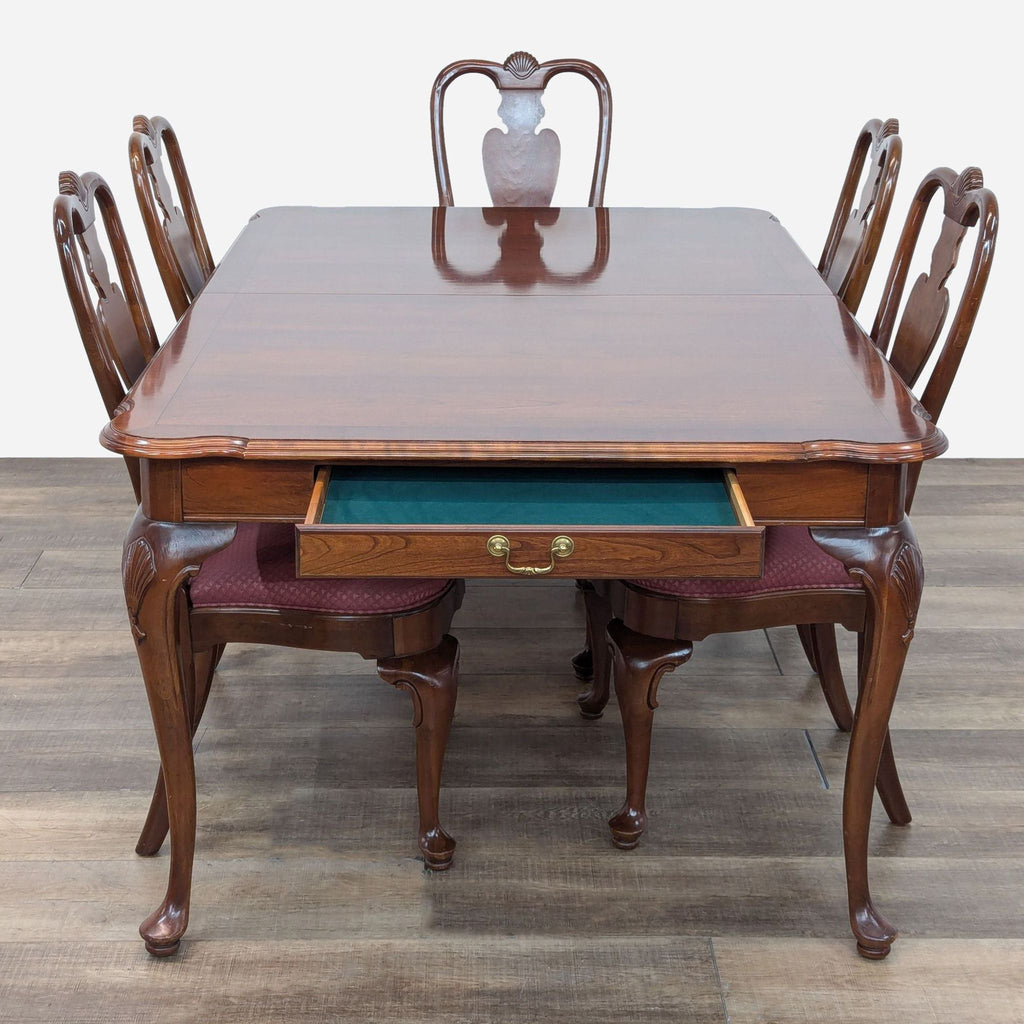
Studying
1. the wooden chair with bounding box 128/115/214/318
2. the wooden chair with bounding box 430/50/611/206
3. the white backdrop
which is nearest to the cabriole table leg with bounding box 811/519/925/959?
the wooden chair with bounding box 128/115/214/318

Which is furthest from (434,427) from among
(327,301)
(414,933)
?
(414,933)

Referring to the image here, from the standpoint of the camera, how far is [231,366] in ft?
5.24

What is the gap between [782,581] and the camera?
63.7 inches

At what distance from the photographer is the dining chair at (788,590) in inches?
63.4

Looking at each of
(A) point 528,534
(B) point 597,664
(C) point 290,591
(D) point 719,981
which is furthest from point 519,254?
(D) point 719,981

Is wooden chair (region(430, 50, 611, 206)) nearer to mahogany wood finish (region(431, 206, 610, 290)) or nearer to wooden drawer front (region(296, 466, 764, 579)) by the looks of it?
mahogany wood finish (region(431, 206, 610, 290))

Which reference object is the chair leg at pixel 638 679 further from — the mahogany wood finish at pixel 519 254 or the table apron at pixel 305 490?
the mahogany wood finish at pixel 519 254

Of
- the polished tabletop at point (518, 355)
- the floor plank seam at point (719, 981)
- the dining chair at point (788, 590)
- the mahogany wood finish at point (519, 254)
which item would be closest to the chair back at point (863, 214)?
the polished tabletop at point (518, 355)

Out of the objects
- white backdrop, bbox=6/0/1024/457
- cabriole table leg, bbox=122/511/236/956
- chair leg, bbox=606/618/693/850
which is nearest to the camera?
cabriole table leg, bbox=122/511/236/956

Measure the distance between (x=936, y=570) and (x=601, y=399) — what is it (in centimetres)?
141

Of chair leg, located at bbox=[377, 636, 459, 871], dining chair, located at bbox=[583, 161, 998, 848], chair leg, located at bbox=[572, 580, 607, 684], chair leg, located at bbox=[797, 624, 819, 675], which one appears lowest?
chair leg, located at bbox=[572, 580, 607, 684]

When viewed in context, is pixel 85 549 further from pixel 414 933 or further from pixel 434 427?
pixel 434 427

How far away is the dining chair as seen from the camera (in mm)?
1611

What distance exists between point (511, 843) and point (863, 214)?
1199mm
